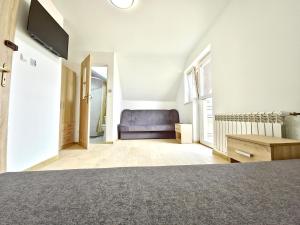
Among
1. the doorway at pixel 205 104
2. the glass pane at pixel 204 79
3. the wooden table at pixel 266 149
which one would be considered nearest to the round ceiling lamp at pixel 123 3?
the doorway at pixel 205 104

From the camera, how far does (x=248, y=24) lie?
1.99 meters

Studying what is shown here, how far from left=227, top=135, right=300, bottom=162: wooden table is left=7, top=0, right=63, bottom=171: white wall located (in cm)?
245

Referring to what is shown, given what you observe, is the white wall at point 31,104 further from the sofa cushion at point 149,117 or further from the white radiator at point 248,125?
the sofa cushion at point 149,117

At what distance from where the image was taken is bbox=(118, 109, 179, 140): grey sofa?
4797 mm

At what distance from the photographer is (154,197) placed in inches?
19.5

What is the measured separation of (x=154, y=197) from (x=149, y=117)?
5.02m

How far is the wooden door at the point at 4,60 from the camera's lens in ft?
3.98

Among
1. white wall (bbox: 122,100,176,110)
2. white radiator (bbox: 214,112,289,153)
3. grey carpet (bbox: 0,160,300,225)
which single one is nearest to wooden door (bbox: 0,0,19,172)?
grey carpet (bbox: 0,160,300,225)

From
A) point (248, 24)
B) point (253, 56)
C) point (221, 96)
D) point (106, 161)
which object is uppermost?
point (248, 24)

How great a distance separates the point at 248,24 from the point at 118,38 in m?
2.62

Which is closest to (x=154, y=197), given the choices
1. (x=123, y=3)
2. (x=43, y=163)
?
(x=43, y=163)

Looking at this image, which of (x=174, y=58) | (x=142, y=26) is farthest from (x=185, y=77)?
(x=142, y=26)

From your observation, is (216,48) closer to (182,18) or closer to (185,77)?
(182,18)

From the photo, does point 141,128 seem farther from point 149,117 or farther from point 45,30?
point 45,30
